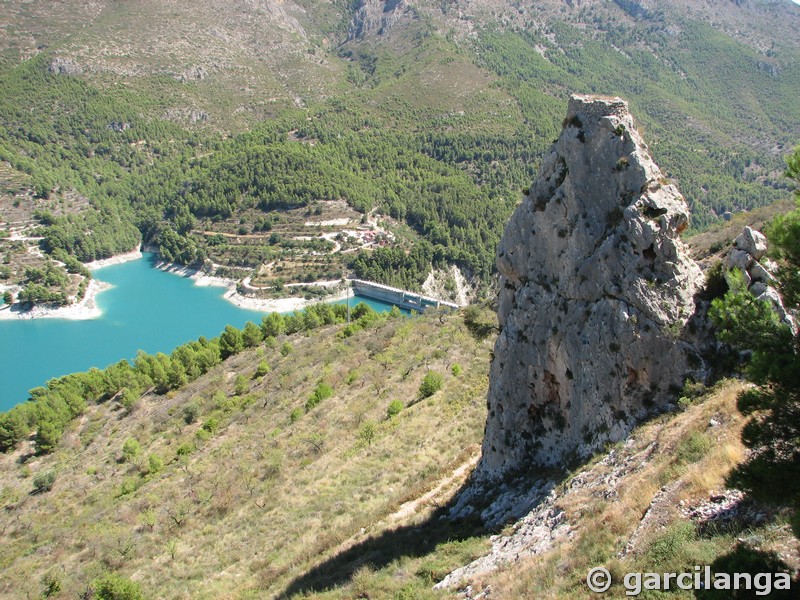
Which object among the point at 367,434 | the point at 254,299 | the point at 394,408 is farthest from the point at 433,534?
the point at 254,299

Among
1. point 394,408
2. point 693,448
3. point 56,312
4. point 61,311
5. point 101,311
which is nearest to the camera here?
point 693,448

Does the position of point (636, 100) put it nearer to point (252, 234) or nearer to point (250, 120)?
point (250, 120)

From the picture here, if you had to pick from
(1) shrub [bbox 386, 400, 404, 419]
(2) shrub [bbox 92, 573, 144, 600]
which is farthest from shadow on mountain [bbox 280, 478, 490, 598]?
(1) shrub [bbox 386, 400, 404, 419]

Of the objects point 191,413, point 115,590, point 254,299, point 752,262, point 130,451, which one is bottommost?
point 254,299

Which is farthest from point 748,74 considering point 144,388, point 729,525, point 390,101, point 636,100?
point 729,525

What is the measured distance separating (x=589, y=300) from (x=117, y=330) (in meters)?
87.9

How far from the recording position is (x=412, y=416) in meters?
24.0

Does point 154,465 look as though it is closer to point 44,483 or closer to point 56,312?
point 44,483

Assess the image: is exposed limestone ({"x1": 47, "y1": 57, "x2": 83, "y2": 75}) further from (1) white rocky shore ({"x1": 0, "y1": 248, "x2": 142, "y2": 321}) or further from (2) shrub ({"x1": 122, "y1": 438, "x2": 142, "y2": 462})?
(2) shrub ({"x1": 122, "y1": 438, "x2": 142, "y2": 462})

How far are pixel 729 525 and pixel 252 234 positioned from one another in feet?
360

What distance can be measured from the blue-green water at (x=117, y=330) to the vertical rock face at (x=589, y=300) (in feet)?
231

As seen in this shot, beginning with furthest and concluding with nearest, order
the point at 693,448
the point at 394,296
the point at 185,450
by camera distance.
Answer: the point at 394,296 < the point at 185,450 < the point at 693,448

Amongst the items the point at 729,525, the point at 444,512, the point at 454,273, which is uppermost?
the point at 729,525

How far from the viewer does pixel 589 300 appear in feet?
37.8
